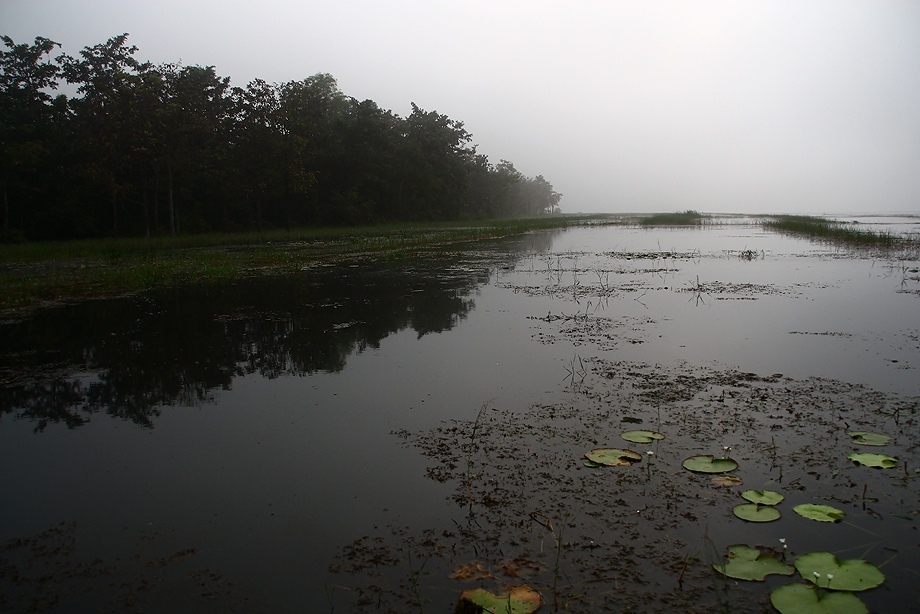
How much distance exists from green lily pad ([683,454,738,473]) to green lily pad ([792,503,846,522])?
0.43 meters

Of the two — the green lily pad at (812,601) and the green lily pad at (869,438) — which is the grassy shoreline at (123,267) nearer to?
the green lily pad at (812,601)

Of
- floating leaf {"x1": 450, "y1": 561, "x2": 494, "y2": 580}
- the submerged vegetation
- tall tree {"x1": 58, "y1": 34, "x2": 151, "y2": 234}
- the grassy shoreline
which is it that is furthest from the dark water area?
tall tree {"x1": 58, "y1": 34, "x2": 151, "y2": 234}

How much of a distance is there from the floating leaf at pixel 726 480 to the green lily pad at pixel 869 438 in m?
1.04

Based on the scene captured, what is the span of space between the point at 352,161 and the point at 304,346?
127 feet

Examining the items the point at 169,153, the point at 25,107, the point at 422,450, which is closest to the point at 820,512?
the point at 422,450

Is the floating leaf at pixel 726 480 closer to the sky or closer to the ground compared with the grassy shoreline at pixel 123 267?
closer to the ground

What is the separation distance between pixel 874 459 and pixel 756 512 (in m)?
1.06

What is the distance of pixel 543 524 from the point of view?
275cm

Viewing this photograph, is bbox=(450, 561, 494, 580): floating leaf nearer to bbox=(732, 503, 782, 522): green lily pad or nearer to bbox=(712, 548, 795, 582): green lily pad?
bbox=(712, 548, 795, 582): green lily pad

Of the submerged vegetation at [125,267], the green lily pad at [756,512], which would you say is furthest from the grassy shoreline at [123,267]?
the green lily pad at [756,512]

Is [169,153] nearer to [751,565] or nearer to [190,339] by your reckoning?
[190,339]

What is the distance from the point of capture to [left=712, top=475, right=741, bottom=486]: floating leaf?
121 inches

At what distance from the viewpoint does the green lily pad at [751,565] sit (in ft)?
7.68

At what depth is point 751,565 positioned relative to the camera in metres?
2.39
